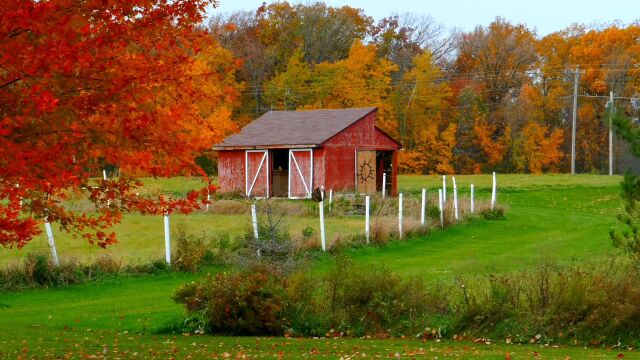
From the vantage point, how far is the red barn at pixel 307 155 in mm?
39969

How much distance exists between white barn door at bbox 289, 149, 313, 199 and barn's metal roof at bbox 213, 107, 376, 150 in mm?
538

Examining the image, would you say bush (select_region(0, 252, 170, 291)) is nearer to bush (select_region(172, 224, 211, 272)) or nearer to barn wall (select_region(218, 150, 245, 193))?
bush (select_region(172, 224, 211, 272))

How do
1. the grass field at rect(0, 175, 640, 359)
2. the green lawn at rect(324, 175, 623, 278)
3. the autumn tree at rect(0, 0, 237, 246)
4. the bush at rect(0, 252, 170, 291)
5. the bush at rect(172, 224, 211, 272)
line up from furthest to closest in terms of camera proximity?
the green lawn at rect(324, 175, 623, 278)
the bush at rect(172, 224, 211, 272)
the bush at rect(0, 252, 170, 291)
the grass field at rect(0, 175, 640, 359)
the autumn tree at rect(0, 0, 237, 246)

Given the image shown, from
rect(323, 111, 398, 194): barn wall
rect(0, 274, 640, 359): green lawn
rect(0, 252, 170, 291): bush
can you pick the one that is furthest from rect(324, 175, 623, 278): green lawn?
rect(0, 252, 170, 291): bush

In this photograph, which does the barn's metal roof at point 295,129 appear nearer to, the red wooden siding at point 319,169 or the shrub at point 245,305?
the red wooden siding at point 319,169

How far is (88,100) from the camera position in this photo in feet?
30.4

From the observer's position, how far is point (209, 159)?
190ft

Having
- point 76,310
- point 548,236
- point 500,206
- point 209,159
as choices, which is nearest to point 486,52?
point 209,159

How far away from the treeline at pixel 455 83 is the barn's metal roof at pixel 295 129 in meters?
16.7

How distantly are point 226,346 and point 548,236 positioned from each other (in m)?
18.3

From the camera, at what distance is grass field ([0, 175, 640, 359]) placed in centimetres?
1232

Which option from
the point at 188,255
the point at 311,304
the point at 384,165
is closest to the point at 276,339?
the point at 311,304

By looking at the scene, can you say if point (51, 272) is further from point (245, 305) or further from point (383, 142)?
point (383, 142)

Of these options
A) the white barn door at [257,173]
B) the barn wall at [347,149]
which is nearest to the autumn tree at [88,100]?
the barn wall at [347,149]
